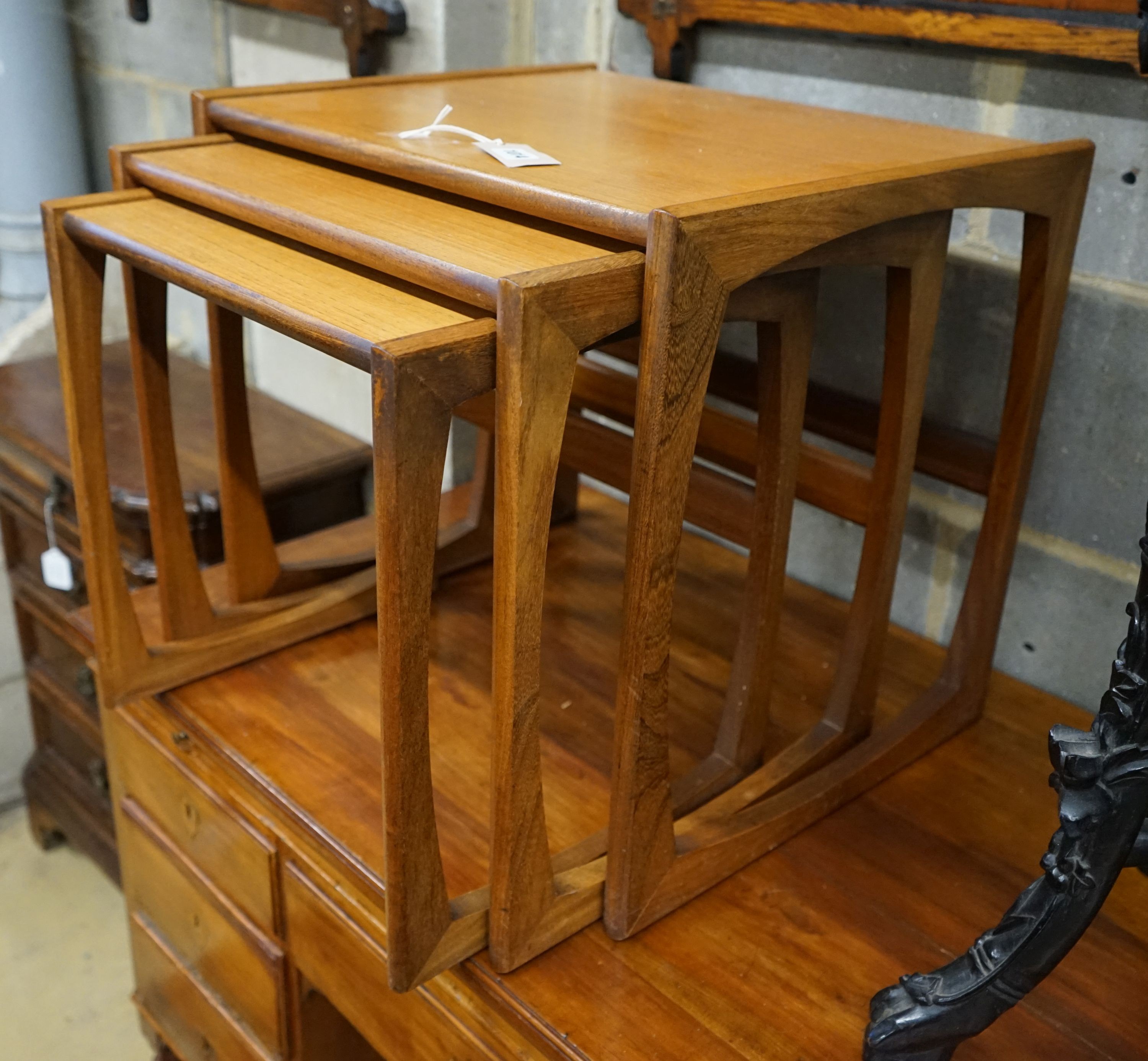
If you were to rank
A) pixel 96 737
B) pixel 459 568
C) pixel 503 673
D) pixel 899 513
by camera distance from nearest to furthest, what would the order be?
1. pixel 503 673
2. pixel 899 513
3. pixel 459 568
4. pixel 96 737

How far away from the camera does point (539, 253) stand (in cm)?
76

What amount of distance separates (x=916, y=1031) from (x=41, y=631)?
5.20 ft

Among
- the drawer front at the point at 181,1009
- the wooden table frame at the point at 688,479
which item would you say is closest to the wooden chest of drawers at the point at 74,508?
the drawer front at the point at 181,1009

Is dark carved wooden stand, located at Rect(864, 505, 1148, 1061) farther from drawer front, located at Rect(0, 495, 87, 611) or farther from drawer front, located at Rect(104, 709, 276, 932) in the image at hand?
drawer front, located at Rect(0, 495, 87, 611)

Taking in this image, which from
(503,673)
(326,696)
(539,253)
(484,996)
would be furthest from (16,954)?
(539,253)

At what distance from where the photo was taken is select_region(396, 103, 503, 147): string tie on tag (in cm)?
93

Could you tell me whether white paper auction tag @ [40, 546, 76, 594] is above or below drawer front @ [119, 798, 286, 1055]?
above

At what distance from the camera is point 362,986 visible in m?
1.04

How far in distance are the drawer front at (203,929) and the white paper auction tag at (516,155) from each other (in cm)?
77

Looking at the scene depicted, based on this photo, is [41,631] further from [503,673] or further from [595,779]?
[503,673]

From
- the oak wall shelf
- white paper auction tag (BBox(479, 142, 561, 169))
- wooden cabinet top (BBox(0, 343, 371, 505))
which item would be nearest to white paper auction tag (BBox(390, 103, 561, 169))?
white paper auction tag (BBox(479, 142, 561, 169))

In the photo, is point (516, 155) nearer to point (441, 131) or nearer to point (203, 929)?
point (441, 131)

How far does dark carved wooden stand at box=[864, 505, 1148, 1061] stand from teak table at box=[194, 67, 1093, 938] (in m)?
0.22

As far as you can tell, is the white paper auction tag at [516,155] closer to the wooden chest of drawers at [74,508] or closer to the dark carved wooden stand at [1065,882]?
the dark carved wooden stand at [1065,882]
